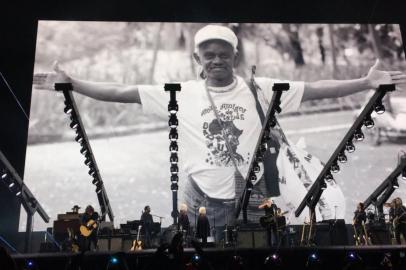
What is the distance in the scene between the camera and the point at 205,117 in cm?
1739

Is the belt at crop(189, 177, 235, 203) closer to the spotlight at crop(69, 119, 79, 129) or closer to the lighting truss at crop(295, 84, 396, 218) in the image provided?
the lighting truss at crop(295, 84, 396, 218)

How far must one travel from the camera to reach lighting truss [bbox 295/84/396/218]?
1226 centimetres

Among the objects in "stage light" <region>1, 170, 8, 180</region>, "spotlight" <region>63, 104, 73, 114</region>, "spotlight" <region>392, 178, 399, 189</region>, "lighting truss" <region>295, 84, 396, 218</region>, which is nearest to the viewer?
"lighting truss" <region>295, 84, 396, 218</region>

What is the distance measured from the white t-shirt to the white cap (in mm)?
Result: 1364

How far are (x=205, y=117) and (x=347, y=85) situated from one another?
16.2ft

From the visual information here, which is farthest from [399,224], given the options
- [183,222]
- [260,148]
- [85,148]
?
[85,148]

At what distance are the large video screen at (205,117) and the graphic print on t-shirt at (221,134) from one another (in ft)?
0.11

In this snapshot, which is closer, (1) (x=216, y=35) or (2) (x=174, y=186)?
(2) (x=174, y=186)

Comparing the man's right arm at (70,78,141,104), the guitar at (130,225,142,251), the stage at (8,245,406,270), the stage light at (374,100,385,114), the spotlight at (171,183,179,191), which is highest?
the man's right arm at (70,78,141,104)

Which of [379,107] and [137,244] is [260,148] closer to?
[379,107]

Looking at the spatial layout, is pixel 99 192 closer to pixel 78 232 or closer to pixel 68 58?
pixel 78 232

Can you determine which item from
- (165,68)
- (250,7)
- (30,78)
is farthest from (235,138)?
(30,78)

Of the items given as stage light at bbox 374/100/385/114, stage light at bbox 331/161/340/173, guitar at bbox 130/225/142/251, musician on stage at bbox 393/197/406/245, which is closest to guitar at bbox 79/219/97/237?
guitar at bbox 130/225/142/251

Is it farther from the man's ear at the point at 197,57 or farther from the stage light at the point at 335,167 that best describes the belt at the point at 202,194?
the man's ear at the point at 197,57
